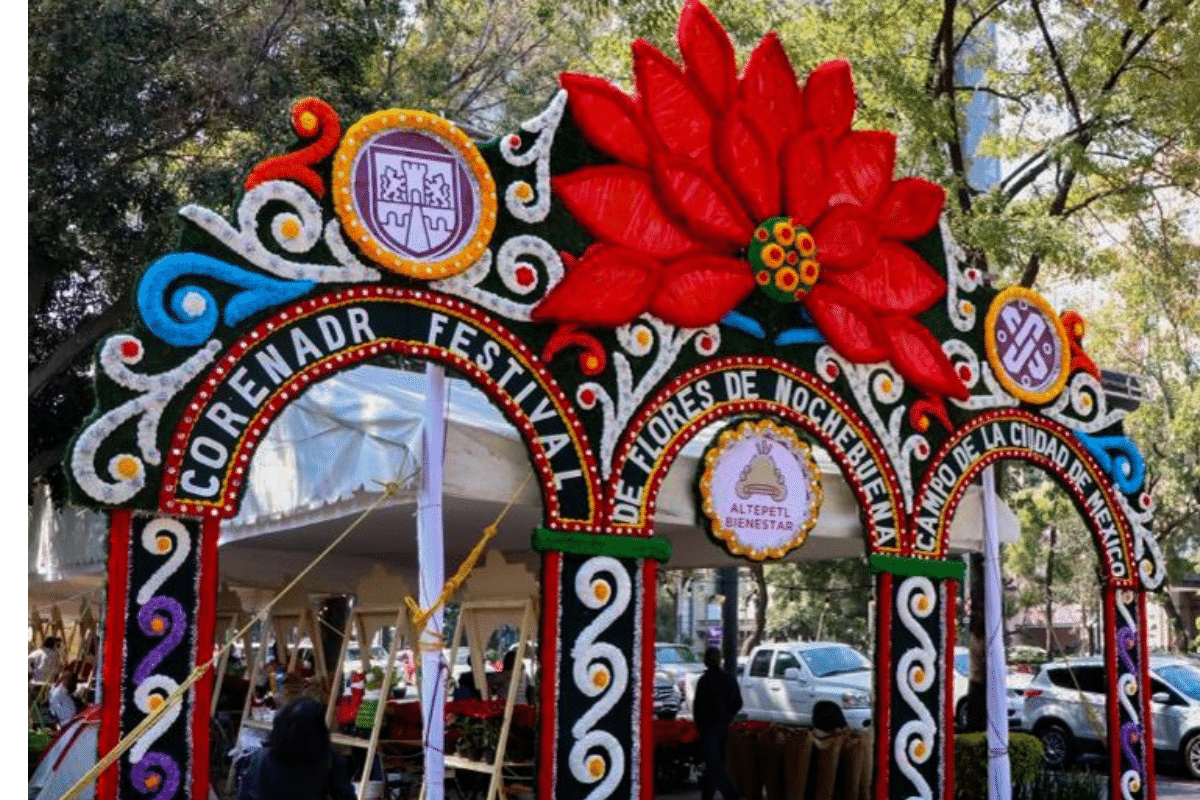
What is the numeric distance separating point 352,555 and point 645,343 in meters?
5.68

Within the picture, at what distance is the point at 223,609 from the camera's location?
16.6m

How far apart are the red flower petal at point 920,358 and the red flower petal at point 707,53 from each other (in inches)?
86.1

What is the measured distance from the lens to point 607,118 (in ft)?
32.3

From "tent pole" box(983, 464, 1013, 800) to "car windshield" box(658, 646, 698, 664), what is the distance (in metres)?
12.9

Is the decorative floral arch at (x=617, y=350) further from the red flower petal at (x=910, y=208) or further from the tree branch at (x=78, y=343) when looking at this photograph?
the tree branch at (x=78, y=343)

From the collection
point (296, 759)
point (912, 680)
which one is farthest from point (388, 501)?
point (912, 680)

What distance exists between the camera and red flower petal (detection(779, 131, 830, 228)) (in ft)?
34.7

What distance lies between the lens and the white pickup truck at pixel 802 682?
18.9 meters

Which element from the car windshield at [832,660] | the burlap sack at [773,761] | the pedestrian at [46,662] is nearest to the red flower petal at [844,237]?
the burlap sack at [773,761]

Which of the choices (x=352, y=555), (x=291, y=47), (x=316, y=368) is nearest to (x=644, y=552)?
(x=316, y=368)

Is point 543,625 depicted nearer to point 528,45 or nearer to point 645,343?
point 645,343

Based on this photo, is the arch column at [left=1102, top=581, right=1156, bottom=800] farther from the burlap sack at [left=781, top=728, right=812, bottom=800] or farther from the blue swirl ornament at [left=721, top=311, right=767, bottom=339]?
the blue swirl ornament at [left=721, top=311, right=767, bottom=339]

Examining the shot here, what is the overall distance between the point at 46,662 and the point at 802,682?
956 centimetres

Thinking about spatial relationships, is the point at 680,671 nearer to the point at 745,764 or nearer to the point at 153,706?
the point at 745,764
